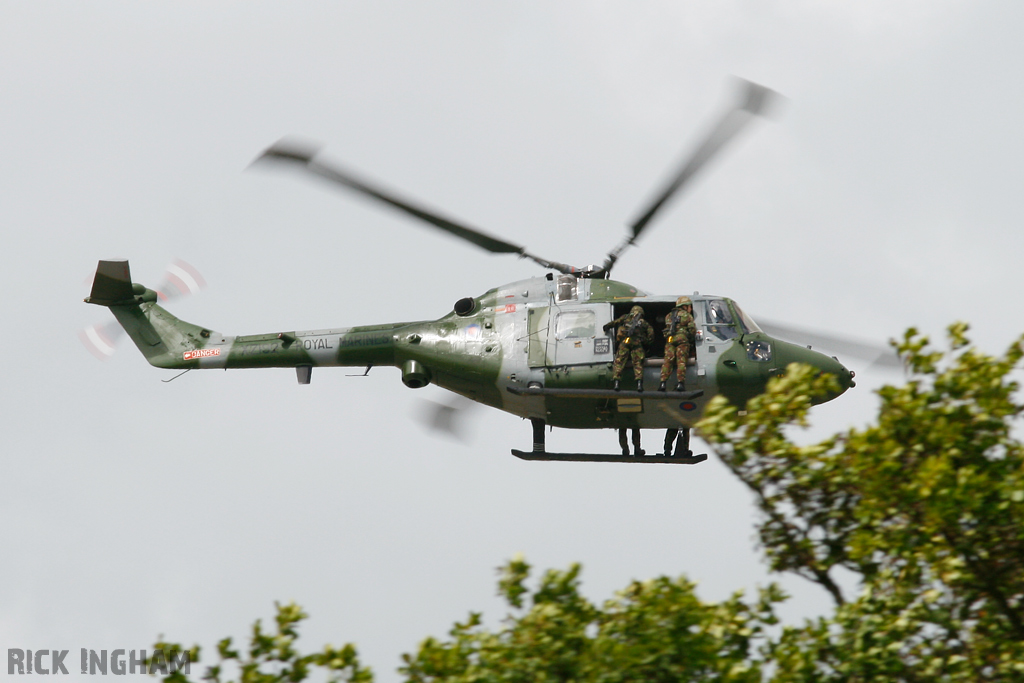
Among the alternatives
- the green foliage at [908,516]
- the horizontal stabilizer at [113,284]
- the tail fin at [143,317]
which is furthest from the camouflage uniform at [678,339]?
the horizontal stabilizer at [113,284]

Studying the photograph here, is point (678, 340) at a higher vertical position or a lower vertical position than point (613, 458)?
higher

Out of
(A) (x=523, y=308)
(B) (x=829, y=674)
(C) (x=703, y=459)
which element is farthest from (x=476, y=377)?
(B) (x=829, y=674)

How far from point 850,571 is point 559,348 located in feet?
28.6

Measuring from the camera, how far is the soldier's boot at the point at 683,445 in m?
24.0

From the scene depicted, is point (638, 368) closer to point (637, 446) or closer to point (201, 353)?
point (637, 446)

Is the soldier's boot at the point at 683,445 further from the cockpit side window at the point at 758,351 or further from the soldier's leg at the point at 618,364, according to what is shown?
the cockpit side window at the point at 758,351

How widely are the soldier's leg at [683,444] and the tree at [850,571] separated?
7.66 m

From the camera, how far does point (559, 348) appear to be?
23672mm

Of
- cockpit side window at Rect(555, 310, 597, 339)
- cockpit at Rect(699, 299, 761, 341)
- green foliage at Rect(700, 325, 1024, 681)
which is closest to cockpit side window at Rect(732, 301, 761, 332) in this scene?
cockpit at Rect(699, 299, 761, 341)

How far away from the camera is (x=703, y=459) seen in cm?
2414

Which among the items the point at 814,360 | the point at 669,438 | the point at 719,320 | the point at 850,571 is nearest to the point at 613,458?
the point at 669,438

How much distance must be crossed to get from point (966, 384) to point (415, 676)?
7195mm

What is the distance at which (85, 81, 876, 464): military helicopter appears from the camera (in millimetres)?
23109

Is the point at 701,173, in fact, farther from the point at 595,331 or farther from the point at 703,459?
the point at 703,459
